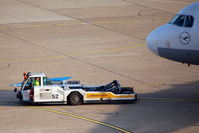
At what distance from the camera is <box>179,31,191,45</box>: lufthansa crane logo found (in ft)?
70.1

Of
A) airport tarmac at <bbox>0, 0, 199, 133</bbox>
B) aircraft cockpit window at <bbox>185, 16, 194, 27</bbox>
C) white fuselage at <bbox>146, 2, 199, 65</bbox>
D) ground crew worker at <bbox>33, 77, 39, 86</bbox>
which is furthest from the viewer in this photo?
ground crew worker at <bbox>33, 77, 39, 86</bbox>

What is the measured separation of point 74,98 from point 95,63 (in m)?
9.83

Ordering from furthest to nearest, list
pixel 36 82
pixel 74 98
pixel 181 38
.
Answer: pixel 36 82 < pixel 74 98 < pixel 181 38

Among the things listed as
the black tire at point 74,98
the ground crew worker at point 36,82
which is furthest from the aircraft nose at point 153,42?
the ground crew worker at point 36,82

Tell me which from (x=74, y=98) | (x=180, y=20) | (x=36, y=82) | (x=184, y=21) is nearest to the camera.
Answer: (x=184, y=21)

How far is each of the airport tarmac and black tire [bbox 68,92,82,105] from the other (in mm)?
361

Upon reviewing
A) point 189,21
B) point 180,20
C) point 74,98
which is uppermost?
point 180,20

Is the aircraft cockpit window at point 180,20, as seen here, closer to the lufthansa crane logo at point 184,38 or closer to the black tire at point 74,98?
the lufthansa crane logo at point 184,38

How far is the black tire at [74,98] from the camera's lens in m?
24.4

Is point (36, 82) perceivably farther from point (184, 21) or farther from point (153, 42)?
point (184, 21)

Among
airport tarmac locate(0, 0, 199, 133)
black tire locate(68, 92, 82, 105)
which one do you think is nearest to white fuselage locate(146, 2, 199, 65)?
airport tarmac locate(0, 0, 199, 133)

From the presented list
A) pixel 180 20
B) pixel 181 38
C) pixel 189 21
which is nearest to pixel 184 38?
pixel 181 38

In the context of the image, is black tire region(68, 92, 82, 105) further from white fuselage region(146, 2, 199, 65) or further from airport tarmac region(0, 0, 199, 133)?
white fuselage region(146, 2, 199, 65)

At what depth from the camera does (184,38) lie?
21.5m
